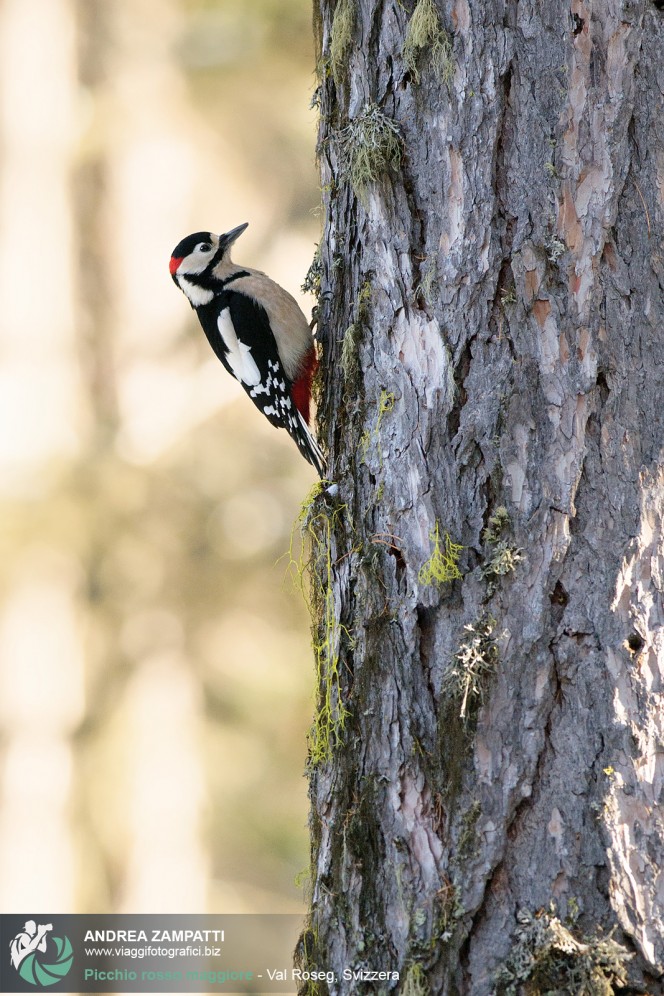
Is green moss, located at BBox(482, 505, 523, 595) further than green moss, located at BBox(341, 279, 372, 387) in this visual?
No

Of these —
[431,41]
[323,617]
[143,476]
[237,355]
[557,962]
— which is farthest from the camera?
[143,476]

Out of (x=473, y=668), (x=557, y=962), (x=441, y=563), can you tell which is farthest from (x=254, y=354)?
(x=557, y=962)

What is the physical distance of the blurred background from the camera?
591 cm

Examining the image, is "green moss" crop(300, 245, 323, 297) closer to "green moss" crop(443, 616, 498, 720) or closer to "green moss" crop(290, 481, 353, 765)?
"green moss" crop(290, 481, 353, 765)

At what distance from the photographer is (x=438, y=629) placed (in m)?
1.77

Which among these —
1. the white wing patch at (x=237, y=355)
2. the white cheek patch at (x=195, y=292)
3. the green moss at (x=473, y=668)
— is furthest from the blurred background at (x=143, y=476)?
the green moss at (x=473, y=668)

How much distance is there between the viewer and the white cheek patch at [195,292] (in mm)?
3729

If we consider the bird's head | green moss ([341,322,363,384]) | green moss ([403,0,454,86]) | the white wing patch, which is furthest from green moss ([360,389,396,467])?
the bird's head

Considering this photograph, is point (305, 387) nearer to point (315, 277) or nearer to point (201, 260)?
point (315, 277)

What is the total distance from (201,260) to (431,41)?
197cm

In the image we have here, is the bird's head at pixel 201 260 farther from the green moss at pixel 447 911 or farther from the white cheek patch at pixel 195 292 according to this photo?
the green moss at pixel 447 911

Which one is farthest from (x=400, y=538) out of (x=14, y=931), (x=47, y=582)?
(x=47, y=582)

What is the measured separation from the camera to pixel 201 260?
3.71 metres

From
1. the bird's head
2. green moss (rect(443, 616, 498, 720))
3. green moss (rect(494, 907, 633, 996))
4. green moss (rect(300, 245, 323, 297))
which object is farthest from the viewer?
the bird's head
